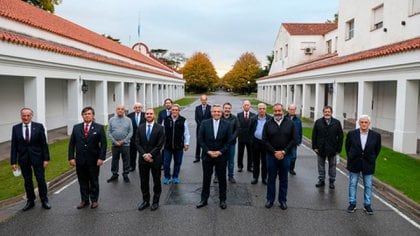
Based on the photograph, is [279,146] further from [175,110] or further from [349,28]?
[349,28]

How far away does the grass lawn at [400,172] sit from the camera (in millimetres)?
7891

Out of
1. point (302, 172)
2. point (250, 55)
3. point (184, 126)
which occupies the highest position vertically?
point (250, 55)

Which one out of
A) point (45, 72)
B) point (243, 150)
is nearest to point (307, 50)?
point (45, 72)

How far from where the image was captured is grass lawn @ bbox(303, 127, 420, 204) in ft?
25.9

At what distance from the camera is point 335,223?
19.7 ft

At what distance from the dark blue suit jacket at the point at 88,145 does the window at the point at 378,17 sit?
49.8 feet

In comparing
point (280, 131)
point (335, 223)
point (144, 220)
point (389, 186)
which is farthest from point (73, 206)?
point (389, 186)

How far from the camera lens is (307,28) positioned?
1695 inches

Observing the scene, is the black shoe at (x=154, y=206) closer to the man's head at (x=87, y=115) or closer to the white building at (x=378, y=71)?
the man's head at (x=87, y=115)

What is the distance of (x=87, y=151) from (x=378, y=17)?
638 inches

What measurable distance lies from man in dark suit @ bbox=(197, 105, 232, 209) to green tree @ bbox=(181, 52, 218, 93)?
76.9 metres

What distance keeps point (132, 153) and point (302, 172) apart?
15.3ft

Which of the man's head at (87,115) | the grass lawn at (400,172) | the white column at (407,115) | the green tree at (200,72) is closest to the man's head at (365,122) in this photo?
the grass lawn at (400,172)

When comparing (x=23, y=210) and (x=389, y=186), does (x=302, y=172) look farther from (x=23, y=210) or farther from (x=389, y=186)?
(x=23, y=210)
